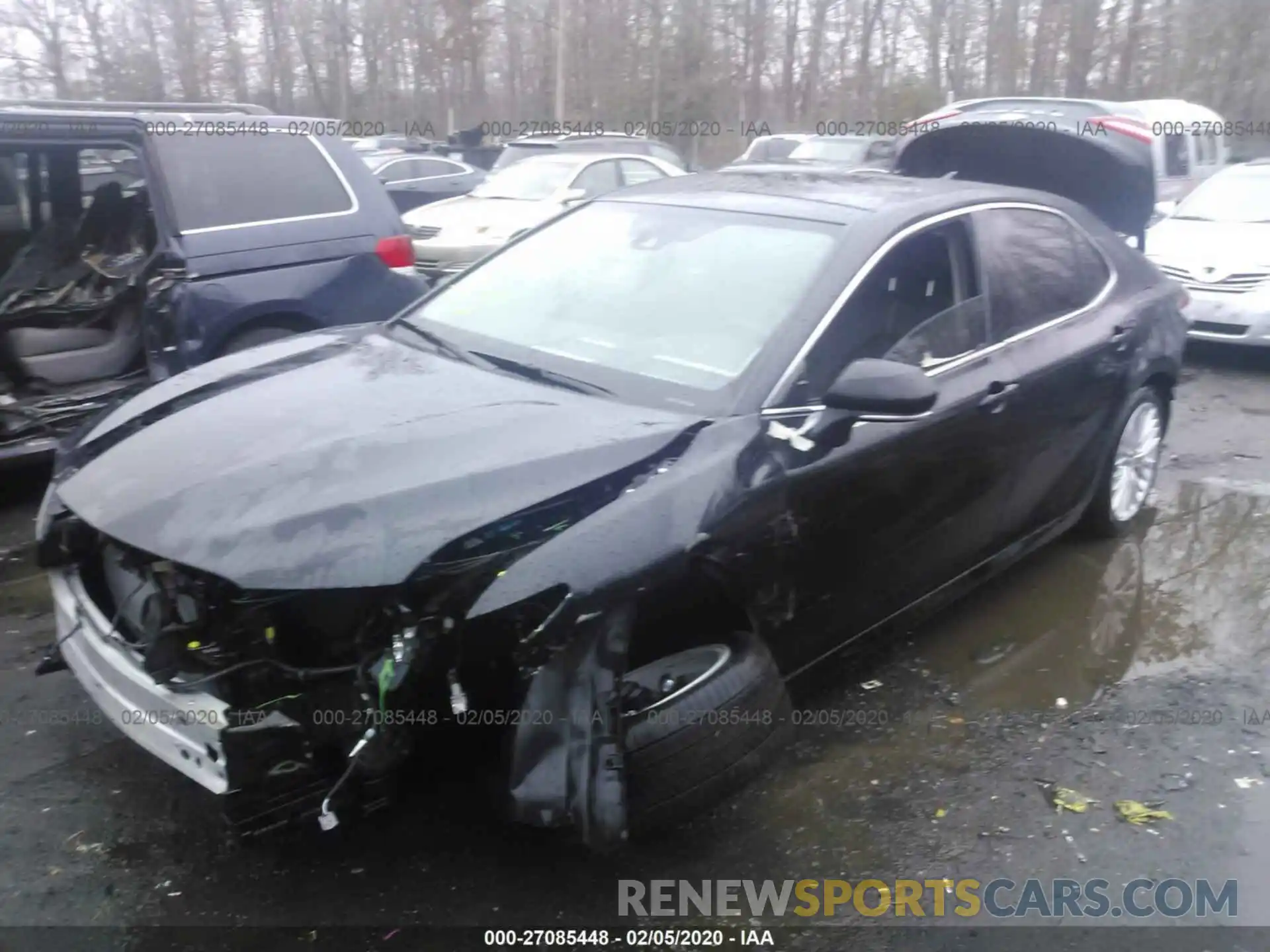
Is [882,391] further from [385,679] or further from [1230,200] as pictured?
[1230,200]

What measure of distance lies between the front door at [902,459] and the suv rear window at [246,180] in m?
3.59

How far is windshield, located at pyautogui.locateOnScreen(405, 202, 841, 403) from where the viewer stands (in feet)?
10.8

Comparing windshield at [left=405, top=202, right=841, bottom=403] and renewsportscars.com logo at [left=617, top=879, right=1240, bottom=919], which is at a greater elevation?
windshield at [left=405, top=202, right=841, bottom=403]

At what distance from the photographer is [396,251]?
6078 mm

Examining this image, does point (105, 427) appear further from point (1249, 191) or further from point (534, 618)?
point (1249, 191)

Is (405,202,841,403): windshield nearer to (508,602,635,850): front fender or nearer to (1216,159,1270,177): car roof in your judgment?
(508,602,635,850): front fender

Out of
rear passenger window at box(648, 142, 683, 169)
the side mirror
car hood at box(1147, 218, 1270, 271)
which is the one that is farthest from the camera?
rear passenger window at box(648, 142, 683, 169)

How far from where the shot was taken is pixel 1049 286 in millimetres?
4242

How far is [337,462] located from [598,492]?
0.67 metres

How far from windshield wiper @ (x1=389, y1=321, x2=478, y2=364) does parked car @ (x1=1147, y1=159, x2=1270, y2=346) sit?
595 centimetres

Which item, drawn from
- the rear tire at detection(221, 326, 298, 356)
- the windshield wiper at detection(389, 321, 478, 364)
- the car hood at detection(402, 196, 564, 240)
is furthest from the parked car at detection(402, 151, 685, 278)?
the windshield wiper at detection(389, 321, 478, 364)

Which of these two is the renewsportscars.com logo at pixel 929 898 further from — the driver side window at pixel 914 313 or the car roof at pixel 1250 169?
the car roof at pixel 1250 169

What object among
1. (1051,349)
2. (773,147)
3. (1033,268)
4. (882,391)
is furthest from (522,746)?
(773,147)

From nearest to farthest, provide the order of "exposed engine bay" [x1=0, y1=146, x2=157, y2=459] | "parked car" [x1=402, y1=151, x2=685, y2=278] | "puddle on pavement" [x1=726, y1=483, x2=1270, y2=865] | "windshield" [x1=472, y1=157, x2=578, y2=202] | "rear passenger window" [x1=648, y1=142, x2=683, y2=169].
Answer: "puddle on pavement" [x1=726, y1=483, x2=1270, y2=865] < "exposed engine bay" [x1=0, y1=146, x2=157, y2=459] < "parked car" [x1=402, y1=151, x2=685, y2=278] < "windshield" [x1=472, y1=157, x2=578, y2=202] < "rear passenger window" [x1=648, y1=142, x2=683, y2=169]
